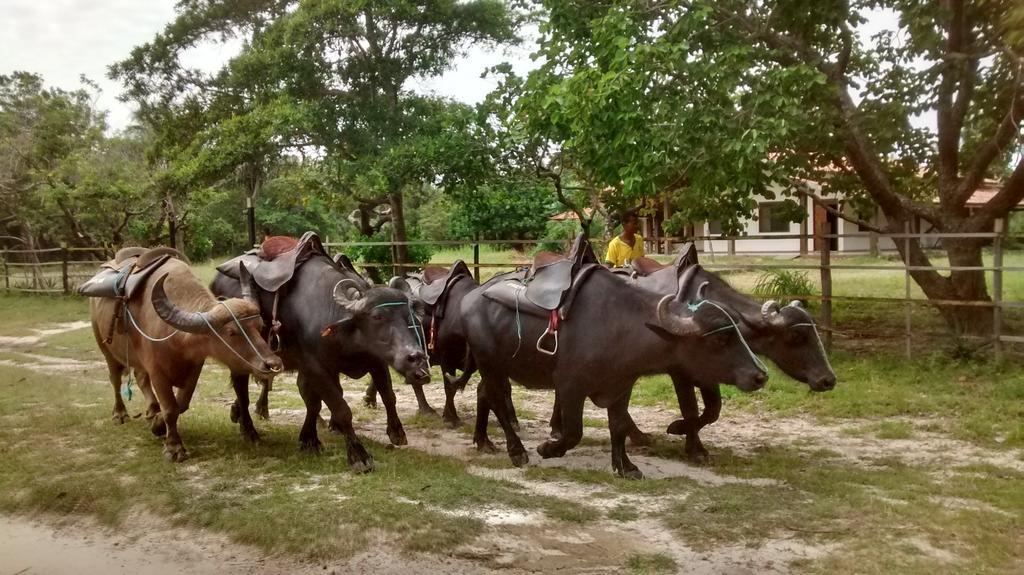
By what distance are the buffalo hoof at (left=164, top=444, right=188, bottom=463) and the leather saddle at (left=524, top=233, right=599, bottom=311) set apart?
306 cm

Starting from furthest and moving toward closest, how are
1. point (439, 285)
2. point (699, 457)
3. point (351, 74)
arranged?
point (351, 74), point (439, 285), point (699, 457)

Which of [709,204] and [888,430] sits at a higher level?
[709,204]

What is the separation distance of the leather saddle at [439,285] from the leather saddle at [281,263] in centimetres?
113

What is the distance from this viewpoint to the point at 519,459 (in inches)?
245

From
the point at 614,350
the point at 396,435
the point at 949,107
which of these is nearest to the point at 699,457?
the point at 614,350

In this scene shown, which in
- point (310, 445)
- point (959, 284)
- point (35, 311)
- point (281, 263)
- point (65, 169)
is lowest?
point (310, 445)

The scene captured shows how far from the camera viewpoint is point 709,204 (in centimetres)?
1116

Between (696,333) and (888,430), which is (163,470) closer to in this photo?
(696,333)

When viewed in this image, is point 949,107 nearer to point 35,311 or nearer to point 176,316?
point 176,316

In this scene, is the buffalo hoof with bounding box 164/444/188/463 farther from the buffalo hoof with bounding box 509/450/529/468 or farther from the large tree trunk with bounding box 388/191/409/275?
the large tree trunk with bounding box 388/191/409/275

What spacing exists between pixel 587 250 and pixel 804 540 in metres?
2.63

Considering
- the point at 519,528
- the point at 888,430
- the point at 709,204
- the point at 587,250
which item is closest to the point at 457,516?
the point at 519,528

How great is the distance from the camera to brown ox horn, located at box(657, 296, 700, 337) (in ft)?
17.2

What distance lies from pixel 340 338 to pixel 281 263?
3.39 feet
